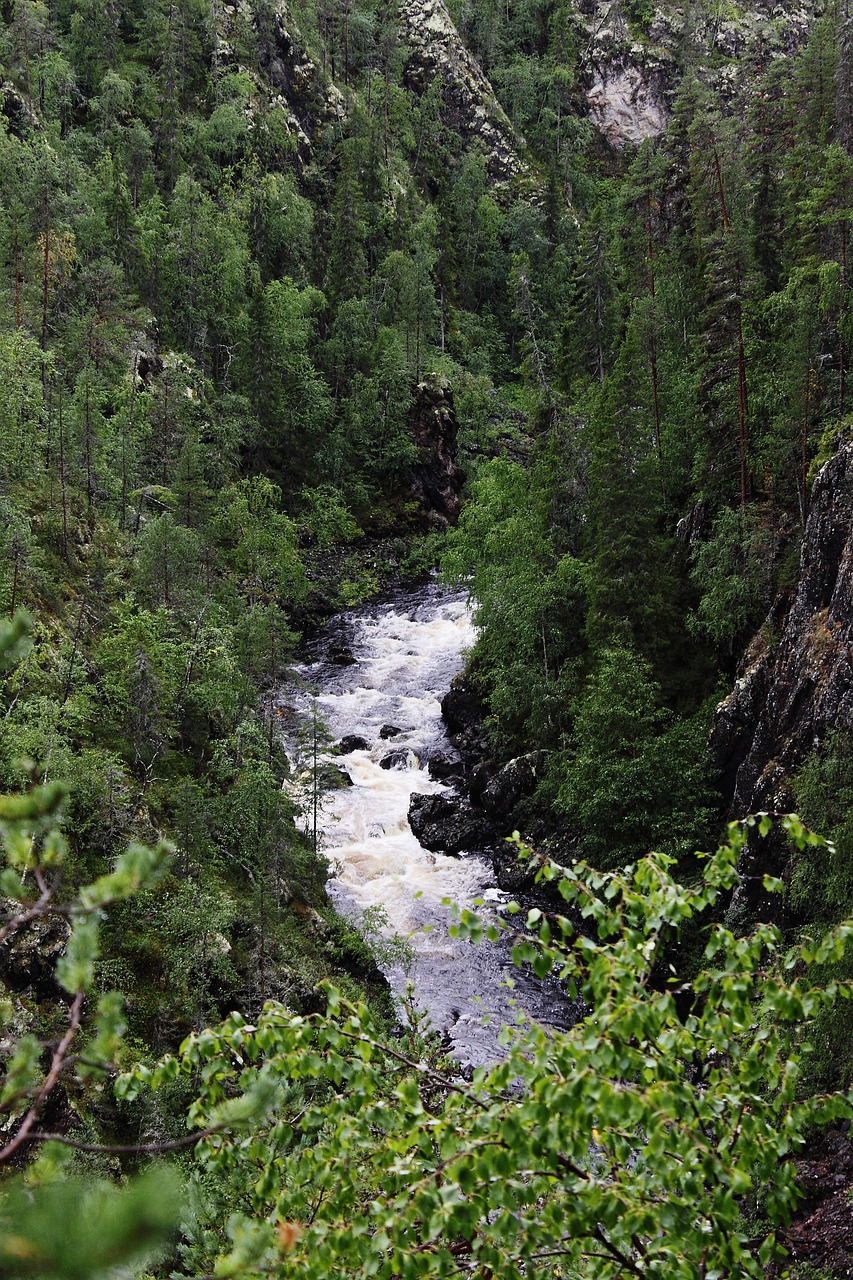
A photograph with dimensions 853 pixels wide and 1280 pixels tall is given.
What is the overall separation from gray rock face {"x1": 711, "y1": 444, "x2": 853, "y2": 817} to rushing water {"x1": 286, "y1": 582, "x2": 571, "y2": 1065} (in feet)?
25.4

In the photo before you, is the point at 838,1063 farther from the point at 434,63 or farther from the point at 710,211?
the point at 434,63

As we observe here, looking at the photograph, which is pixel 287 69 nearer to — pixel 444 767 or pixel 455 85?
pixel 455 85

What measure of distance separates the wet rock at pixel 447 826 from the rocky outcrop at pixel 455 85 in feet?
266

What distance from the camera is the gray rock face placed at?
2114 centimetres

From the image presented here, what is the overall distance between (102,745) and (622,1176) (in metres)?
19.0

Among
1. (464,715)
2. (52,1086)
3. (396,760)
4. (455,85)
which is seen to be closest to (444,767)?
(396,760)

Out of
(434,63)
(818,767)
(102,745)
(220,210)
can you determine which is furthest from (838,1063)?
(434,63)

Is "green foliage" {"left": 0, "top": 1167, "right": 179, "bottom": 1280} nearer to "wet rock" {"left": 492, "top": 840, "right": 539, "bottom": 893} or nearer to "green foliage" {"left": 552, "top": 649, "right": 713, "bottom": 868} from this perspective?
"green foliage" {"left": 552, "top": 649, "right": 713, "bottom": 868}

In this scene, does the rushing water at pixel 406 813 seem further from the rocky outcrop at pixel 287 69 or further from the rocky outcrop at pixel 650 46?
the rocky outcrop at pixel 650 46

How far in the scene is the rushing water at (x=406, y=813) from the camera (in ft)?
75.2

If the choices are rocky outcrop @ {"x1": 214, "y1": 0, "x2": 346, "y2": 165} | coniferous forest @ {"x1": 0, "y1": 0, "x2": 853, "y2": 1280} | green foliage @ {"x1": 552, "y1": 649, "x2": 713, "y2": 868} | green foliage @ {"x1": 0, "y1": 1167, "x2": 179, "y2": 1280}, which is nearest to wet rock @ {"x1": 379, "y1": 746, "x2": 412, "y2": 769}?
coniferous forest @ {"x1": 0, "y1": 0, "x2": 853, "y2": 1280}

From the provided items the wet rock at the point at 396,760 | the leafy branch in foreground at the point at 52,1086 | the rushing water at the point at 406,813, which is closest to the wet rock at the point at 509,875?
the rushing water at the point at 406,813

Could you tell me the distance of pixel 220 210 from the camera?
6525 cm

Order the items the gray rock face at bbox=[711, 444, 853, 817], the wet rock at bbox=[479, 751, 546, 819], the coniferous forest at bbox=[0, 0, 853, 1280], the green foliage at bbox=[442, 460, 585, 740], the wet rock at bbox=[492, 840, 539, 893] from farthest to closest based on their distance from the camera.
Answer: the green foliage at bbox=[442, 460, 585, 740]
the wet rock at bbox=[479, 751, 546, 819]
the wet rock at bbox=[492, 840, 539, 893]
the gray rock face at bbox=[711, 444, 853, 817]
the coniferous forest at bbox=[0, 0, 853, 1280]
